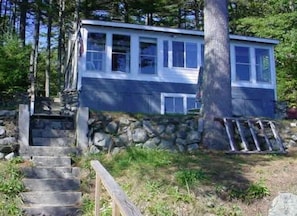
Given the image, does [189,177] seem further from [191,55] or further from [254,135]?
[191,55]

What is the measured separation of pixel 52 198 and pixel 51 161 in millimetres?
1267

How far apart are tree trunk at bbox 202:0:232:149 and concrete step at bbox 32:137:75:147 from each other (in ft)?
9.34

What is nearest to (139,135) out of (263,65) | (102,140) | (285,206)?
(102,140)

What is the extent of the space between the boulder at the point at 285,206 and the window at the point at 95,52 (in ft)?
34.9

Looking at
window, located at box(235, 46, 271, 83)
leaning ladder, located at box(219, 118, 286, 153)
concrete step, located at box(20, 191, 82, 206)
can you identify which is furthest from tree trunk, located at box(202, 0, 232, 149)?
window, located at box(235, 46, 271, 83)

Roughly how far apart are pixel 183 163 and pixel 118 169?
1123 millimetres

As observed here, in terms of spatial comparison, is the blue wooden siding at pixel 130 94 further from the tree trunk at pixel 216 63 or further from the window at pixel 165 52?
the tree trunk at pixel 216 63

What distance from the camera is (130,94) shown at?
1480cm

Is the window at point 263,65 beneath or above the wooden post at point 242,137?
above

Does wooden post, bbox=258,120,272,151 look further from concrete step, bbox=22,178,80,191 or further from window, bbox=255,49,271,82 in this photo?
window, bbox=255,49,271,82

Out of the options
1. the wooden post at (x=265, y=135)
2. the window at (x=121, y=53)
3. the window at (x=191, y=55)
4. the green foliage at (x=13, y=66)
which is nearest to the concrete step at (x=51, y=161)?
the wooden post at (x=265, y=135)

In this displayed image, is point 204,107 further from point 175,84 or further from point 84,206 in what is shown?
point 175,84

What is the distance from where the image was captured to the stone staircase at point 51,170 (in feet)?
18.1

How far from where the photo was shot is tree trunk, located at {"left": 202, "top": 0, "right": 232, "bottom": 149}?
837 cm
